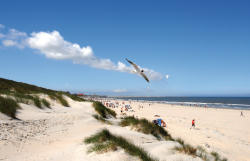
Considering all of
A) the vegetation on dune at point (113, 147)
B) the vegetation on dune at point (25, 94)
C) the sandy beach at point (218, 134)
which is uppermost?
the vegetation on dune at point (25, 94)

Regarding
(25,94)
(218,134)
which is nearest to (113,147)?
(25,94)

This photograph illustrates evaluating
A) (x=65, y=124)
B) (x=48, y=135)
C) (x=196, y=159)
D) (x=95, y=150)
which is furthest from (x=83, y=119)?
(x=196, y=159)

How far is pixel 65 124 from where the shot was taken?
913cm

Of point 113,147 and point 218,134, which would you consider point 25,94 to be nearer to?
point 113,147

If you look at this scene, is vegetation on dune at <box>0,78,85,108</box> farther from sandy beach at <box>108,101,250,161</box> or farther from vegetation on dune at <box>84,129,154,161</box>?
sandy beach at <box>108,101,250,161</box>

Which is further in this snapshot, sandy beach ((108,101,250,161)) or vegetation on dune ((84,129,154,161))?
sandy beach ((108,101,250,161))

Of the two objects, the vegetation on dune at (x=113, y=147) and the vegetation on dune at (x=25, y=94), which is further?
the vegetation on dune at (x=25, y=94)

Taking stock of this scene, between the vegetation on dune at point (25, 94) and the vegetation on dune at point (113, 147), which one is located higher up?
the vegetation on dune at point (25, 94)

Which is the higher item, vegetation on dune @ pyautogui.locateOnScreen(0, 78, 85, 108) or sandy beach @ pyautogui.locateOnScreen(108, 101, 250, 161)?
vegetation on dune @ pyautogui.locateOnScreen(0, 78, 85, 108)

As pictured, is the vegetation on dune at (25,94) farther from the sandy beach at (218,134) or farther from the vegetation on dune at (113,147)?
the sandy beach at (218,134)

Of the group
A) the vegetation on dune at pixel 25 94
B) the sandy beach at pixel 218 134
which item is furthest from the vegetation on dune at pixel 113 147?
the vegetation on dune at pixel 25 94

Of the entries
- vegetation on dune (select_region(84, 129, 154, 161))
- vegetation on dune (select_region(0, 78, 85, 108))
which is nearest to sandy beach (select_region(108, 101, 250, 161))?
vegetation on dune (select_region(84, 129, 154, 161))

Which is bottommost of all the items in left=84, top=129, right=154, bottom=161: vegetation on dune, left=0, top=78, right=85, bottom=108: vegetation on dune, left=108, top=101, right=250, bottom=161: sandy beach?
left=108, top=101, right=250, bottom=161: sandy beach

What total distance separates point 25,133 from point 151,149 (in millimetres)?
4252
